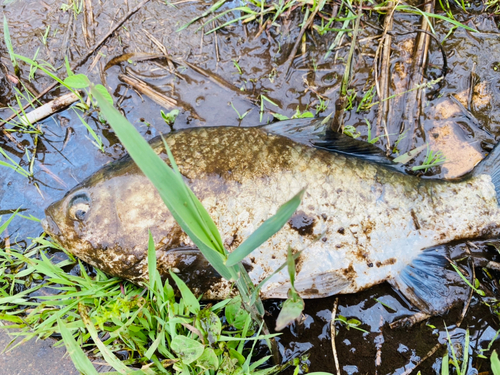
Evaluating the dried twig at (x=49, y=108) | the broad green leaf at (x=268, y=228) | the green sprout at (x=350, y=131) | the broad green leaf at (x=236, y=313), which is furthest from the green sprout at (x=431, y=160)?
the dried twig at (x=49, y=108)

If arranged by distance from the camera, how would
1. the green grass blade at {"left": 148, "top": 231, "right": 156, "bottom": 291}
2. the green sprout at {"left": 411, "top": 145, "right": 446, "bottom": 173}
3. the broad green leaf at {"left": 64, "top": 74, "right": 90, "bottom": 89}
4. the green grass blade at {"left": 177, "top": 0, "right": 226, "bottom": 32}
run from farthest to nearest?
the green grass blade at {"left": 177, "top": 0, "right": 226, "bottom": 32} < the green sprout at {"left": 411, "top": 145, "right": 446, "bottom": 173} < the broad green leaf at {"left": 64, "top": 74, "right": 90, "bottom": 89} < the green grass blade at {"left": 148, "top": 231, "right": 156, "bottom": 291}

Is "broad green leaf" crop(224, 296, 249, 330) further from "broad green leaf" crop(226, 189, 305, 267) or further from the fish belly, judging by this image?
"broad green leaf" crop(226, 189, 305, 267)

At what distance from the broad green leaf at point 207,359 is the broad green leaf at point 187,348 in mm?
48

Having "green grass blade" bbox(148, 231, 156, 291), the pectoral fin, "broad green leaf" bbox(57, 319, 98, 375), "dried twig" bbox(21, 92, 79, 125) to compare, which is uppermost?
"dried twig" bbox(21, 92, 79, 125)

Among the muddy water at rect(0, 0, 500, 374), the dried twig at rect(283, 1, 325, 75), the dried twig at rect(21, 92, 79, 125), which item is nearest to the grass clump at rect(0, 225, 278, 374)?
the muddy water at rect(0, 0, 500, 374)

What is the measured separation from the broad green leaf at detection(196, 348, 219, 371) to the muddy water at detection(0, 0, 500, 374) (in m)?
1.82

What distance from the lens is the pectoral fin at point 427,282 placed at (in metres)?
2.74

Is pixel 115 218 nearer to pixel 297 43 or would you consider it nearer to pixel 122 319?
pixel 122 319

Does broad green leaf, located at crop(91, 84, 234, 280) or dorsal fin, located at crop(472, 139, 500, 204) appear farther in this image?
dorsal fin, located at crop(472, 139, 500, 204)

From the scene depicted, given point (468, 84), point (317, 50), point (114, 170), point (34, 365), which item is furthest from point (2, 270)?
point (468, 84)

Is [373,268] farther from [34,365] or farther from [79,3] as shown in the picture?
[79,3]

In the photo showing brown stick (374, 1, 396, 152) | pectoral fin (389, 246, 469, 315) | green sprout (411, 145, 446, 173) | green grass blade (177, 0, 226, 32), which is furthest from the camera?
green grass blade (177, 0, 226, 32)

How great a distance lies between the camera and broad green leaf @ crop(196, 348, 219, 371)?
2.20 metres

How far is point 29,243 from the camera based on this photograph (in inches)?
115
